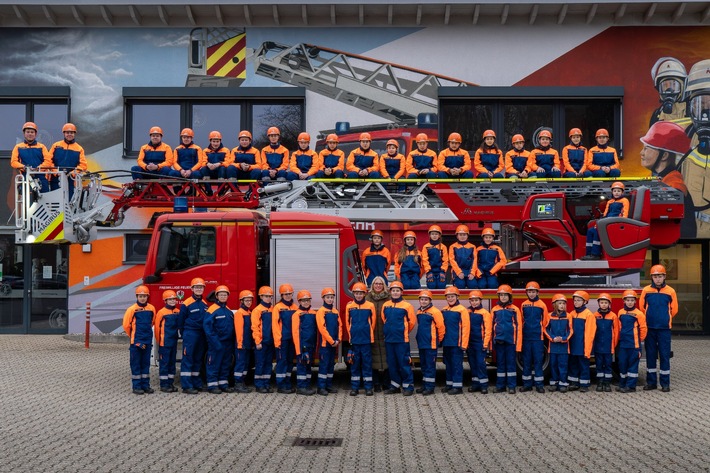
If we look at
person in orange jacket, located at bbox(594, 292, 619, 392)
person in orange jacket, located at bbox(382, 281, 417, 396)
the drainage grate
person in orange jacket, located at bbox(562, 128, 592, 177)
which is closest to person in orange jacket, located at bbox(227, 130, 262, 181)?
person in orange jacket, located at bbox(382, 281, 417, 396)

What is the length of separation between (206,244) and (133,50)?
999 cm

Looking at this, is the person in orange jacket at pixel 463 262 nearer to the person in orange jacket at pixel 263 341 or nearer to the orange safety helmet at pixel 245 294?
the person in orange jacket at pixel 263 341

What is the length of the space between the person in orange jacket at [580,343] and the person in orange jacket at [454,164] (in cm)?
319

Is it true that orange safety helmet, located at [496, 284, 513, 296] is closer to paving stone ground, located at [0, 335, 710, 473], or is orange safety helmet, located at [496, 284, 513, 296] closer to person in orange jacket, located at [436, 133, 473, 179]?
paving stone ground, located at [0, 335, 710, 473]

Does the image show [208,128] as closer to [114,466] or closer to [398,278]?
Result: [398,278]

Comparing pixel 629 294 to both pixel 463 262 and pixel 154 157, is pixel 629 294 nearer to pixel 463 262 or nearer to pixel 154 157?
pixel 463 262

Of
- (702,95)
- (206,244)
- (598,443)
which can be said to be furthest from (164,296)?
(702,95)

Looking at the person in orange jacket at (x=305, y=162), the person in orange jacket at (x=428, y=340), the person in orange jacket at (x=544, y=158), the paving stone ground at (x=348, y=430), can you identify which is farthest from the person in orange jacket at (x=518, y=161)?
the paving stone ground at (x=348, y=430)

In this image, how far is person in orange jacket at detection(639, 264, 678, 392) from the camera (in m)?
12.7

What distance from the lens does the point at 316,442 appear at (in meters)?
8.73

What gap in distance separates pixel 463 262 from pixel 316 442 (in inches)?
219

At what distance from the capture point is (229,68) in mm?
21219

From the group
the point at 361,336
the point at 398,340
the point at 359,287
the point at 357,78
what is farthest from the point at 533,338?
the point at 357,78

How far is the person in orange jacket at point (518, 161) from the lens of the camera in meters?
15.2
